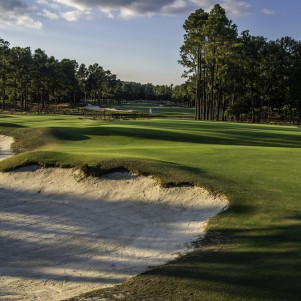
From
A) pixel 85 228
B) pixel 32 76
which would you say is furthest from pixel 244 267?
pixel 32 76

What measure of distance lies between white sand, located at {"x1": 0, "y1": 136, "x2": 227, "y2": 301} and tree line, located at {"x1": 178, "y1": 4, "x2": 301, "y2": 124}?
58808 millimetres

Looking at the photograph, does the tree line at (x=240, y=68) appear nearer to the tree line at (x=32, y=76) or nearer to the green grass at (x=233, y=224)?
the tree line at (x=32, y=76)

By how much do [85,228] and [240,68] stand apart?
240ft

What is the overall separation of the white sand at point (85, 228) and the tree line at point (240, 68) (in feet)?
193

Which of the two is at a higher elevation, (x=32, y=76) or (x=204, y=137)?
(x=32, y=76)

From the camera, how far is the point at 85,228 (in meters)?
12.6

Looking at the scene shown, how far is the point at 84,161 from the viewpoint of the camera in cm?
1811

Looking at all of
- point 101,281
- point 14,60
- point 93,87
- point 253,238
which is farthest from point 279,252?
point 93,87

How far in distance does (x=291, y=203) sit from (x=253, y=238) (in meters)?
2.90

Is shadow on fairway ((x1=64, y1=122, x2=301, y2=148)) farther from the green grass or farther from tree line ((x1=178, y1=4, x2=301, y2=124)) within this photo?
tree line ((x1=178, y1=4, x2=301, y2=124))

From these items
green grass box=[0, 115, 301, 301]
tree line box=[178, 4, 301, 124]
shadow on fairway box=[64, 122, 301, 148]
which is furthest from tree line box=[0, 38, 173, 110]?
green grass box=[0, 115, 301, 301]

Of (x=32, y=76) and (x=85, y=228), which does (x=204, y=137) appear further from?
(x=32, y=76)

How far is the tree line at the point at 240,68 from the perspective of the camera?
72.9 meters

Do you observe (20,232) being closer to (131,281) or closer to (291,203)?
(131,281)
